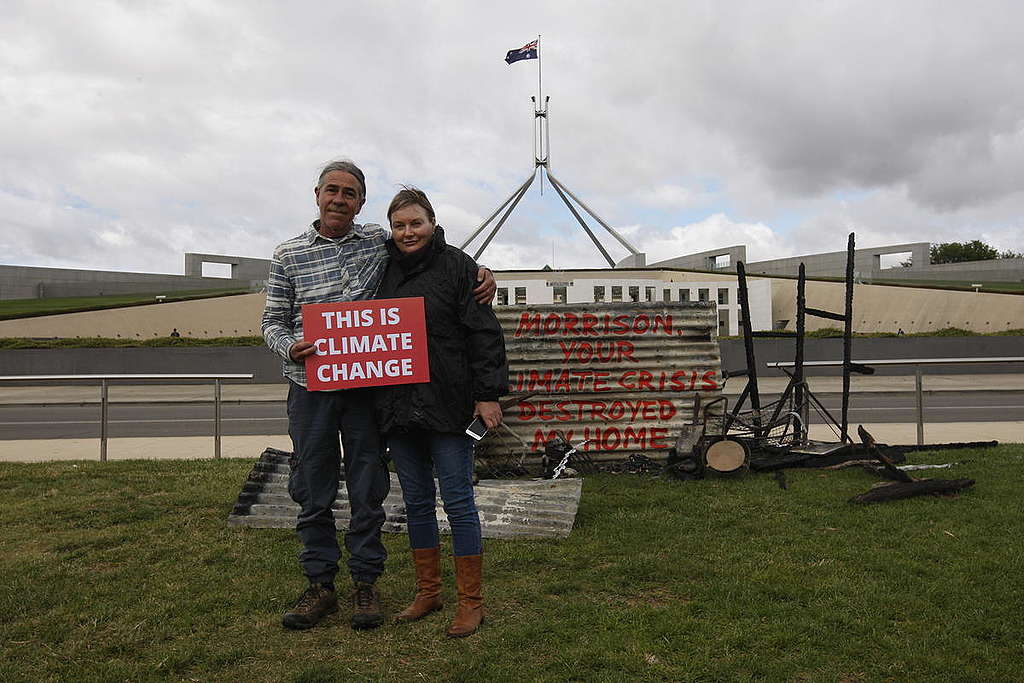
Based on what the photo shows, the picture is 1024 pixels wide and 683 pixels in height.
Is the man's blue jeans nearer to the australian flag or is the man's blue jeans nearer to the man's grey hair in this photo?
the man's grey hair

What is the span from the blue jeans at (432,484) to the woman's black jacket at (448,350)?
3.8 inches

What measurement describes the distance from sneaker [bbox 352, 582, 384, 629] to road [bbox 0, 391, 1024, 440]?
9.11 meters

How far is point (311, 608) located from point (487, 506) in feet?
5.57

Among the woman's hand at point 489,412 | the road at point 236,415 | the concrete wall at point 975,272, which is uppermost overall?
the concrete wall at point 975,272

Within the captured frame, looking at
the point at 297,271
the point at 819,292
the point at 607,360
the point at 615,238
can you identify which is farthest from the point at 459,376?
the point at 615,238

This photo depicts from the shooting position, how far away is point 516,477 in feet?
21.3

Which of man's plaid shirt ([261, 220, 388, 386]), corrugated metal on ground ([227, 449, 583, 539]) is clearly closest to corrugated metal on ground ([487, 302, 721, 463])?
corrugated metal on ground ([227, 449, 583, 539])

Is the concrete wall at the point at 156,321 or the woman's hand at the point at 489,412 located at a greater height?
the concrete wall at the point at 156,321

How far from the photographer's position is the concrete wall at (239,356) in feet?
69.8

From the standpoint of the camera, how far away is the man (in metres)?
3.30

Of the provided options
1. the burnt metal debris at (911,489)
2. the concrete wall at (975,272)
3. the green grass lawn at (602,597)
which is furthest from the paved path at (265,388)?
the concrete wall at (975,272)

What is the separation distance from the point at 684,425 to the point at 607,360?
3.00ft

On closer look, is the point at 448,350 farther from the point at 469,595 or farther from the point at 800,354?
the point at 800,354

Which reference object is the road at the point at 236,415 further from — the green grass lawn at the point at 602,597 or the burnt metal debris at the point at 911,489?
the green grass lawn at the point at 602,597
